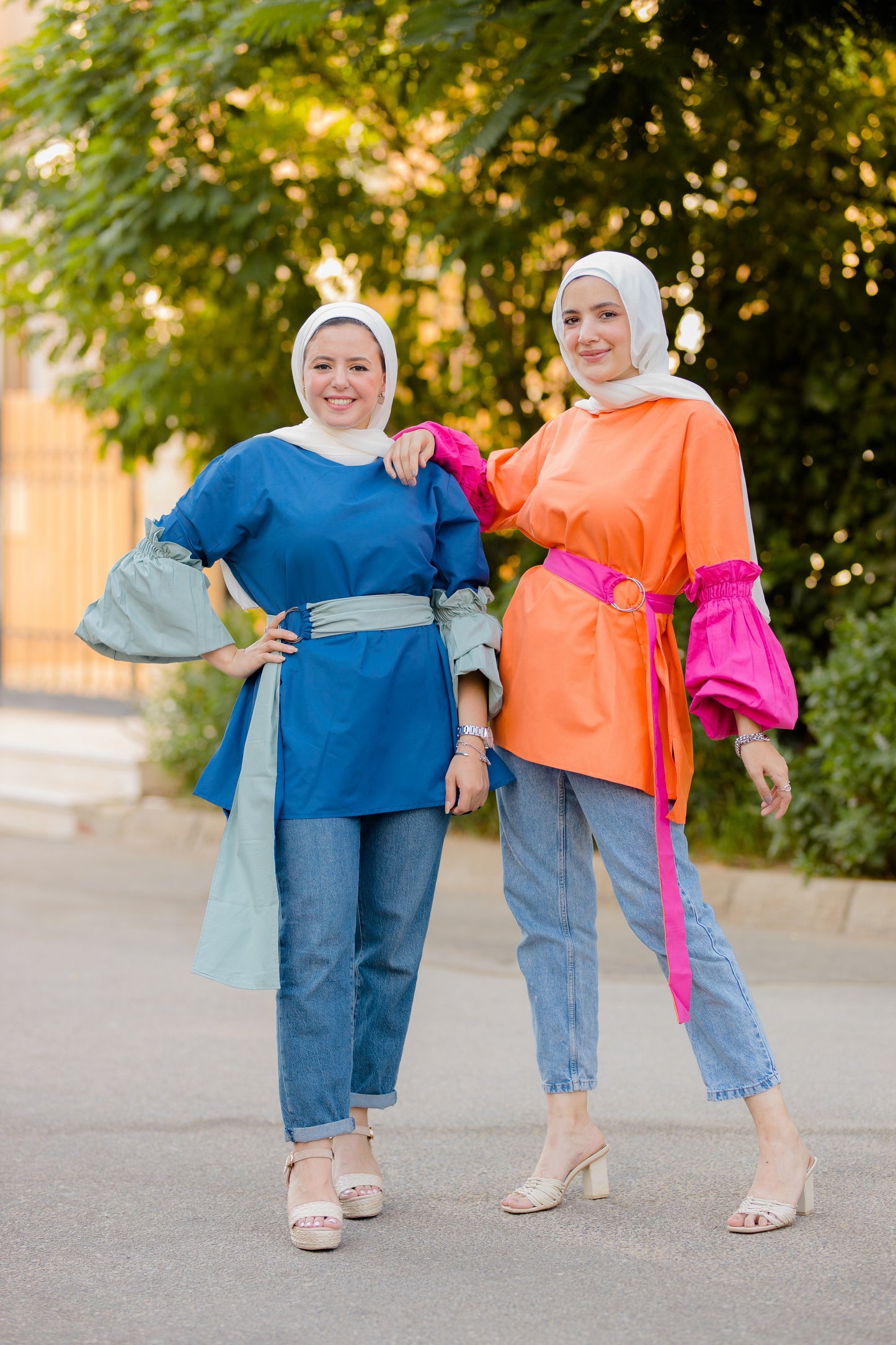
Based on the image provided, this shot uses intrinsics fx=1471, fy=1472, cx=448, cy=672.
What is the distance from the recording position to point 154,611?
310 centimetres

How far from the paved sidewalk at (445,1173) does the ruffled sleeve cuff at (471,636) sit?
3.69 ft

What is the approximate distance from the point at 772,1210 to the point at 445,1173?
2.60ft

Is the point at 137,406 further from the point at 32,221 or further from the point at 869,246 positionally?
the point at 869,246

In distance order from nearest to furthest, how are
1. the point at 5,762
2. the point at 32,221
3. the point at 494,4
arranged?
the point at 494,4, the point at 32,221, the point at 5,762

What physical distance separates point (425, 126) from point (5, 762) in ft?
17.1

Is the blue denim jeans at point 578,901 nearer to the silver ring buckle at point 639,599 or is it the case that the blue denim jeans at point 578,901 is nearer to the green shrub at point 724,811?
the silver ring buckle at point 639,599

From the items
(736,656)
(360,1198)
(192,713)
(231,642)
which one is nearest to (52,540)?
(192,713)

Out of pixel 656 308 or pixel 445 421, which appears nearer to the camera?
pixel 656 308

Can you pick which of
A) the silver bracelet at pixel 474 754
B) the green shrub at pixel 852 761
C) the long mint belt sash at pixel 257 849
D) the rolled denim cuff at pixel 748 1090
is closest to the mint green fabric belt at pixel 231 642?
the long mint belt sash at pixel 257 849

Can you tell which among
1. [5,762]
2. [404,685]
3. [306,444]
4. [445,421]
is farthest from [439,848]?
[5,762]

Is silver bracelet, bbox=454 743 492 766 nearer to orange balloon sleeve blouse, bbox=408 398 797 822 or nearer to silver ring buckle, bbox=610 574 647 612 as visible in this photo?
orange balloon sleeve blouse, bbox=408 398 797 822

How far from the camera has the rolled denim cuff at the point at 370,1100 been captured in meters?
3.19

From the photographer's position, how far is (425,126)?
7.48 m

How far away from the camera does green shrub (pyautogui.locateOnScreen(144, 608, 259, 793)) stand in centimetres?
836
